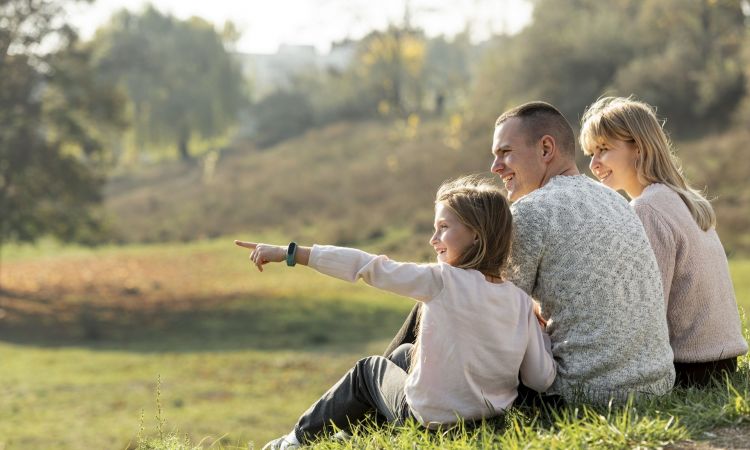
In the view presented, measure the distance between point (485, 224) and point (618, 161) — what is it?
3.23ft

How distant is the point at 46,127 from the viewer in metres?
24.5

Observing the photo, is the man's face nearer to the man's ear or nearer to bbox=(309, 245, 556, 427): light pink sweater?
the man's ear

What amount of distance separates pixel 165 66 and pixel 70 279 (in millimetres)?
24257

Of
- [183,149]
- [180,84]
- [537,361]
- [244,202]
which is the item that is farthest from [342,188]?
[537,361]

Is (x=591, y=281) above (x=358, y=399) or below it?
above

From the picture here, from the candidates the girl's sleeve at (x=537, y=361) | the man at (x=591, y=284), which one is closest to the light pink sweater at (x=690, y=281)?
the man at (x=591, y=284)

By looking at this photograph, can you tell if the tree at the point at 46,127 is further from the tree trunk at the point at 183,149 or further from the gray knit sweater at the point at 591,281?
the tree trunk at the point at 183,149

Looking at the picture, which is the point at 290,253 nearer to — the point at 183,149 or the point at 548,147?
the point at 548,147

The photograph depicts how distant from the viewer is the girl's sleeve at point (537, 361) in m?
3.78

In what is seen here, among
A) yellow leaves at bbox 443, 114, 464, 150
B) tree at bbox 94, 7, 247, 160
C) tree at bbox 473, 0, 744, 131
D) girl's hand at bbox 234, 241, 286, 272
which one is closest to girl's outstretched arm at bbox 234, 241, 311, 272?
girl's hand at bbox 234, 241, 286, 272

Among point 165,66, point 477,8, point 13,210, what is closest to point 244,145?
point 165,66

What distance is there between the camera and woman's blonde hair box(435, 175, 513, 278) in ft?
11.9

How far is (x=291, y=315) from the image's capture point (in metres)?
20.6

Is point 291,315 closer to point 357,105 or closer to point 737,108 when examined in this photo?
point 737,108
